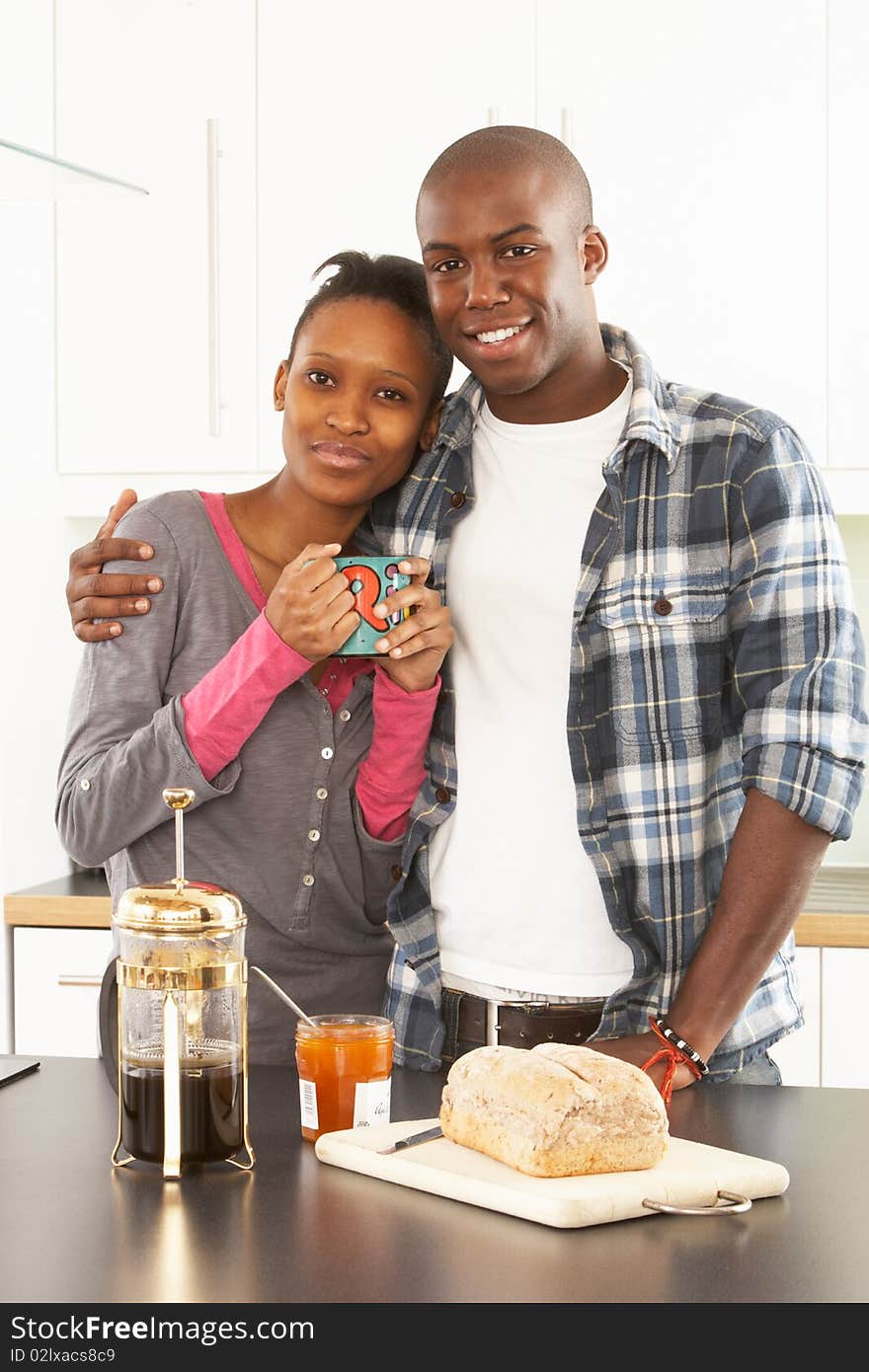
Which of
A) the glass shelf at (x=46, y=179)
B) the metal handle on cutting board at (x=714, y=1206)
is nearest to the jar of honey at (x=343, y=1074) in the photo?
the metal handle on cutting board at (x=714, y=1206)

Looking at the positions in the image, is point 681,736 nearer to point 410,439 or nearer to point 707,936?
point 707,936

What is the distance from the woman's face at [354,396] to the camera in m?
1.47

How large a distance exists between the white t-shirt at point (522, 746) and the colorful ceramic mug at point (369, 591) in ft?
0.42

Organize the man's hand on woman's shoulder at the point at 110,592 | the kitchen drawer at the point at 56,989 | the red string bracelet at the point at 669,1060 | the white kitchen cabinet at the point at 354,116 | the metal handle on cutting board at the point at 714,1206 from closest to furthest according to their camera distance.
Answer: the metal handle on cutting board at the point at 714,1206 < the red string bracelet at the point at 669,1060 < the man's hand on woman's shoulder at the point at 110,592 < the kitchen drawer at the point at 56,989 < the white kitchen cabinet at the point at 354,116

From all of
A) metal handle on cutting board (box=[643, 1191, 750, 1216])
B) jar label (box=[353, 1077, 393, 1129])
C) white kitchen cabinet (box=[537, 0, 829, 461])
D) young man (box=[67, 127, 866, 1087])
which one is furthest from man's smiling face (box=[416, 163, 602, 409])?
white kitchen cabinet (box=[537, 0, 829, 461])

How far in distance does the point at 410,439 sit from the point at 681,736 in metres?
0.39

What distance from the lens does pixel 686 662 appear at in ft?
4.55

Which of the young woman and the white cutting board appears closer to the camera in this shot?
the white cutting board

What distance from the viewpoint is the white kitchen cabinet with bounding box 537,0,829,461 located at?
2502 mm

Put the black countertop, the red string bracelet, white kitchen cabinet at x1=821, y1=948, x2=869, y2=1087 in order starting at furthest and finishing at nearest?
white kitchen cabinet at x1=821, y1=948, x2=869, y2=1087, the red string bracelet, the black countertop

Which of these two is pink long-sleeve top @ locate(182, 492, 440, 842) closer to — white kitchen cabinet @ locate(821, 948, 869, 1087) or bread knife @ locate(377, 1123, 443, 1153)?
bread knife @ locate(377, 1123, 443, 1153)

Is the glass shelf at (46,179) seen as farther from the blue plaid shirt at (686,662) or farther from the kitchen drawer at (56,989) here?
the kitchen drawer at (56,989)

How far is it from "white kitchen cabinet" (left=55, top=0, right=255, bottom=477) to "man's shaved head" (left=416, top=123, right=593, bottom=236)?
1.27 metres

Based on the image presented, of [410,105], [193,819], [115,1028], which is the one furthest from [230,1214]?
[410,105]
